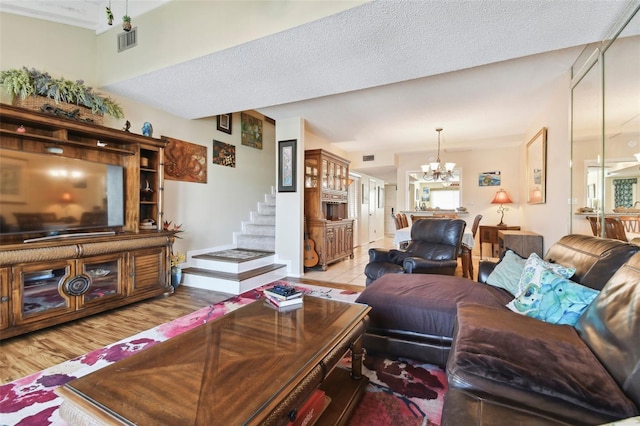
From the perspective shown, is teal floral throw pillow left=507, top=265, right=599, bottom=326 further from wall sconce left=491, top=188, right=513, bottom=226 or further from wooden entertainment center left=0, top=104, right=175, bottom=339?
wall sconce left=491, top=188, right=513, bottom=226

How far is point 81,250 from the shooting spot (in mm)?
2557

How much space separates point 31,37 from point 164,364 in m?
3.60

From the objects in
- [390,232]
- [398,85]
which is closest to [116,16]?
[398,85]

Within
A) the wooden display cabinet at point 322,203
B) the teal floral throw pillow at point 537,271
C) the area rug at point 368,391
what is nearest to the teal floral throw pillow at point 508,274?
the teal floral throw pillow at point 537,271

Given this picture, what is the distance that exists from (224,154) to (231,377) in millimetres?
4404

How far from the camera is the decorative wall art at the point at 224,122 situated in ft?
15.8

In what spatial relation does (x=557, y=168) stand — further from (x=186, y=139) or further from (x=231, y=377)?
(x=186, y=139)

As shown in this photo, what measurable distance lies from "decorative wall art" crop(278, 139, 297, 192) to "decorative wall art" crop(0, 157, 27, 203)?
294cm

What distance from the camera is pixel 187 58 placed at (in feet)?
8.43

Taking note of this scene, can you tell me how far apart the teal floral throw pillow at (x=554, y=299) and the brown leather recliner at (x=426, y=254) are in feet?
3.86

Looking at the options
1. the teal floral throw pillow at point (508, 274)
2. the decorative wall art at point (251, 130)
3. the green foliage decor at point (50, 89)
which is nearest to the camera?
the teal floral throw pillow at point (508, 274)

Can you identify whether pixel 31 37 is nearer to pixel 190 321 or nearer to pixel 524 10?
pixel 190 321

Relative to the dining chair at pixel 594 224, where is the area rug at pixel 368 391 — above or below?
below

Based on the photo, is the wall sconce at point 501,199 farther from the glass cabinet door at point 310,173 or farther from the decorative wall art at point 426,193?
the glass cabinet door at point 310,173
